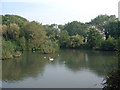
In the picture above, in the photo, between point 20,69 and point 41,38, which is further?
point 41,38

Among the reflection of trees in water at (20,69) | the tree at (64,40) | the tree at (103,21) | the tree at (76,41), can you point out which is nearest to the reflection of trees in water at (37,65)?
the reflection of trees in water at (20,69)

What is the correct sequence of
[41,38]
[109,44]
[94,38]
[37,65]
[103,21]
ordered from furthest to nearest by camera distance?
[103,21], [41,38], [94,38], [109,44], [37,65]

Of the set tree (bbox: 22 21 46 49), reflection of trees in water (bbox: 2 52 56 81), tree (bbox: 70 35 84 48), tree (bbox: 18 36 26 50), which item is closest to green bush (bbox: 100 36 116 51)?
tree (bbox: 70 35 84 48)

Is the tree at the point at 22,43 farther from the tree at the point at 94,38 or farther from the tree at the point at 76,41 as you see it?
the tree at the point at 94,38

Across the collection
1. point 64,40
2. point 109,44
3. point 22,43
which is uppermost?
point 64,40

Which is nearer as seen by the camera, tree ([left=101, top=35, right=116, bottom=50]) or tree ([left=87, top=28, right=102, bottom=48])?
tree ([left=101, top=35, right=116, bottom=50])

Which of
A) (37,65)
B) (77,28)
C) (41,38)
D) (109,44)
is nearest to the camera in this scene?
(37,65)

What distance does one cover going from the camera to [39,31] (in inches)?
845

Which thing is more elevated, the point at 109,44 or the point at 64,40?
the point at 64,40

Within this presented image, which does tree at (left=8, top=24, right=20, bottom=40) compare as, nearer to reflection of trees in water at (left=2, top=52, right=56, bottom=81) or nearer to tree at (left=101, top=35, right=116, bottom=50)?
reflection of trees in water at (left=2, top=52, right=56, bottom=81)

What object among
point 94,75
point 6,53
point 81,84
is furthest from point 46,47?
point 81,84

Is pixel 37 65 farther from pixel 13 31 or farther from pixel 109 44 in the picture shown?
pixel 13 31

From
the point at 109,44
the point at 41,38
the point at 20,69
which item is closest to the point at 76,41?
the point at 41,38

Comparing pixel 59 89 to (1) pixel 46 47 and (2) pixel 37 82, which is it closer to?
(2) pixel 37 82
